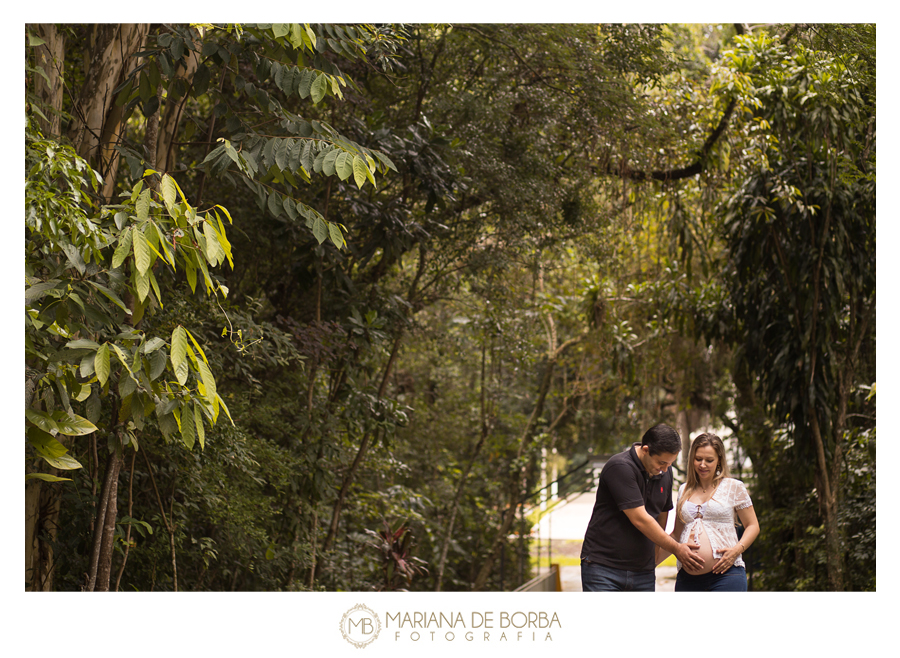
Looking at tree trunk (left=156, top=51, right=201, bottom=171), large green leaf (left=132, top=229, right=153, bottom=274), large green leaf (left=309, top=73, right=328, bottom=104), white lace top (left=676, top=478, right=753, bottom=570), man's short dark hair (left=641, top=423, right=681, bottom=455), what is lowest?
white lace top (left=676, top=478, right=753, bottom=570)

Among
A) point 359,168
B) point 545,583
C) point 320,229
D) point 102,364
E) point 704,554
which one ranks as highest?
point 359,168

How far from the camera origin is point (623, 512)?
246 cm

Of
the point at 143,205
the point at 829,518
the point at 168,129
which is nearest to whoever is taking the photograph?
the point at 143,205

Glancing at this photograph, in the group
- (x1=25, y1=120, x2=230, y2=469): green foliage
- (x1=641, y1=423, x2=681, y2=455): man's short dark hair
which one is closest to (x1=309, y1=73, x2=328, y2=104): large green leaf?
(x1=25, y1=120, x2=230, y2=469): green foliage

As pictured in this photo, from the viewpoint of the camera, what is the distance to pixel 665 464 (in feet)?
7.92

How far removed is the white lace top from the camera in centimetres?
249

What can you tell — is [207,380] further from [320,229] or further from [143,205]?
[320,229]

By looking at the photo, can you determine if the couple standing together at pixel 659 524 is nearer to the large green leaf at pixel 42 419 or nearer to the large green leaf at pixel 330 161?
the large green leaf at pixel 330 161

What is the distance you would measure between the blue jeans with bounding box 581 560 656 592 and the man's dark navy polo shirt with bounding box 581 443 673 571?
20 mm

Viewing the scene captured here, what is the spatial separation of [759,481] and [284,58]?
5.21 meters

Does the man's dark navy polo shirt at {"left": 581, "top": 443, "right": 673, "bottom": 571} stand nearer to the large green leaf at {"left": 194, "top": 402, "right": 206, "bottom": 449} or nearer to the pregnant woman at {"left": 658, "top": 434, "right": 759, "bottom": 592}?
the pregnant woman at {"left": 658, "top": 434, "right": 759, "bottom": 592}

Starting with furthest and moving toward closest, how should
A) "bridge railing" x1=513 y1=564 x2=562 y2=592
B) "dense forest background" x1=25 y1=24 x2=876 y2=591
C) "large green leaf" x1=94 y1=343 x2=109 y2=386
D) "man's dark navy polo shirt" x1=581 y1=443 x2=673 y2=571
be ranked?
"bridge railing" x1=513 y1=564 x2=562 y2=592 < "man's dark navy polo shirt" x1=581 y1=443 x2=673 y2=571 < "dense forest background" x1=25 y1=24 x2=876 y2=591 < "large green leaf" x1=94 y1=343 x2=109 y2=386
